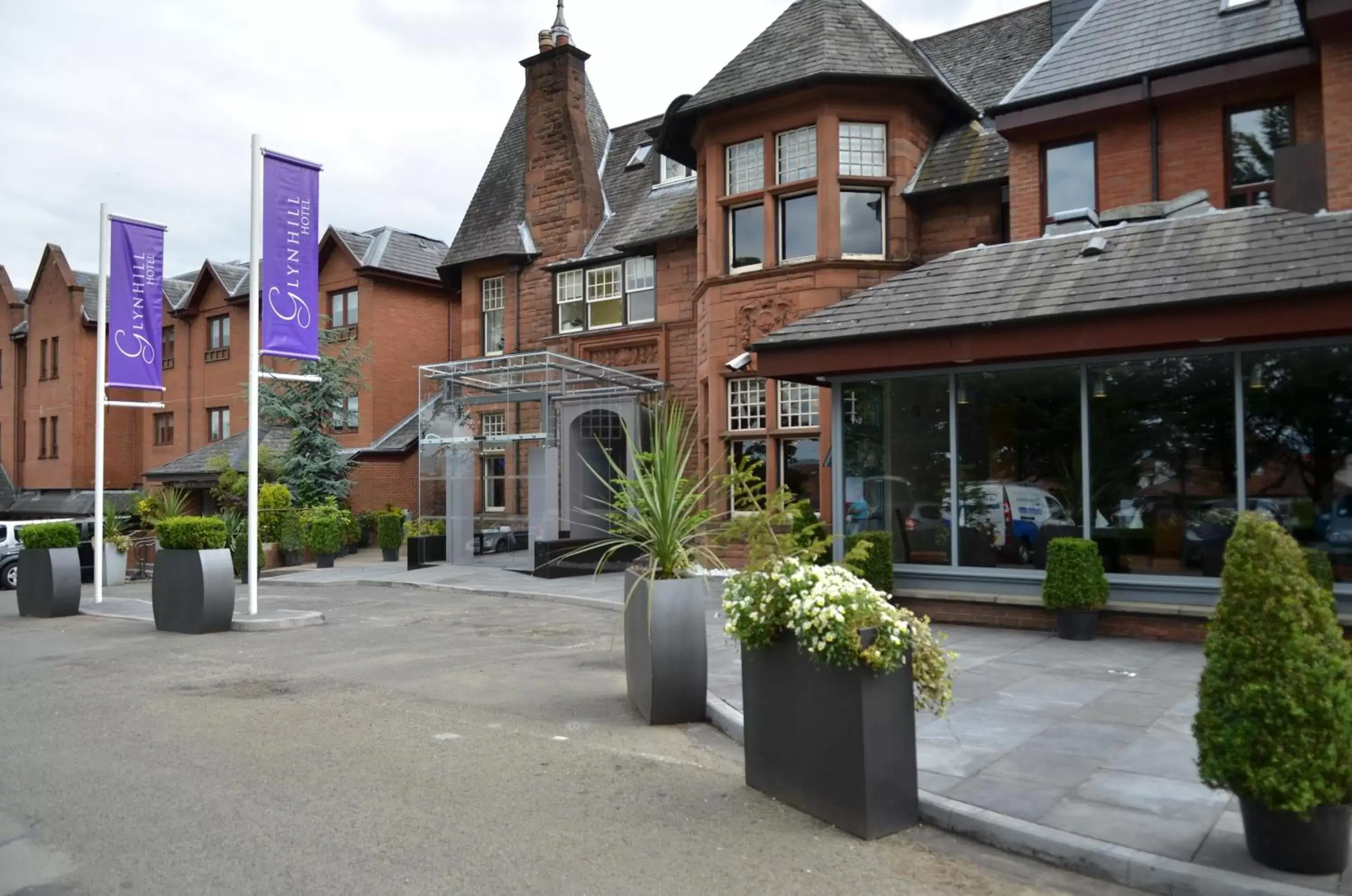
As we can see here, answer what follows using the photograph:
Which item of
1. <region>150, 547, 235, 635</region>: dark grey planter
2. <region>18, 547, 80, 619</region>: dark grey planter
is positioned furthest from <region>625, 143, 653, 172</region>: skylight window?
<region>150, 547, 235, 635</region>: dark grey planter

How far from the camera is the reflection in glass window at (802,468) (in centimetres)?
1683

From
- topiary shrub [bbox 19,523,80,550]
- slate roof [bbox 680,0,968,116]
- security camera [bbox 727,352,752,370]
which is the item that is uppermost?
slate roof [bbox 680,0,968,116]

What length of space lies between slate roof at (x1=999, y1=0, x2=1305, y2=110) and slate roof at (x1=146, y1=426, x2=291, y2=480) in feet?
76.4

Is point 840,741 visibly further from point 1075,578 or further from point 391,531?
point 391,531

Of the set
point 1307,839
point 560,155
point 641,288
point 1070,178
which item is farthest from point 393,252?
point 1307,839

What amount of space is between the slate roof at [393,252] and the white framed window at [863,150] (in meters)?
16.3

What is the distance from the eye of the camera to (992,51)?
1962 centimetres

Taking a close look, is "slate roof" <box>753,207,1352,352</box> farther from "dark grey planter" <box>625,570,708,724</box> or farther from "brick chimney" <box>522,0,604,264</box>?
"brick chimney" <box>522,0,604,264</box>

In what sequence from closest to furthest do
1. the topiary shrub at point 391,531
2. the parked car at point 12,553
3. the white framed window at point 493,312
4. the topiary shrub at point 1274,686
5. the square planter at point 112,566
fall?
1. the topiary shrub at point 1274,686
2. the square planter at point 112,566
3. the parked car at point 12,553
4. the topiary shrub at point 391,531
5. the white framed window at point 493,312

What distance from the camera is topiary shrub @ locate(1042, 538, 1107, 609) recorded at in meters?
10.4

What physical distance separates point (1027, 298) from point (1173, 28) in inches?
236

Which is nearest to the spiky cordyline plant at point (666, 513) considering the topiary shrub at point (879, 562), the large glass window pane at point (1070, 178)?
the topiary shrub at point (879, 562)

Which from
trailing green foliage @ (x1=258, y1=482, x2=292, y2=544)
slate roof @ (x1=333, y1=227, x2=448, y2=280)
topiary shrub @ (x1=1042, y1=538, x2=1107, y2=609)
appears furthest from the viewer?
slate roof @ (x1=333, y1=227, x2=448, y2=280)

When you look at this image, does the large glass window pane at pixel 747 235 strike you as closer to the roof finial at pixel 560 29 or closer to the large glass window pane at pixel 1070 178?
the large glass window pane at pixel 1070 178
